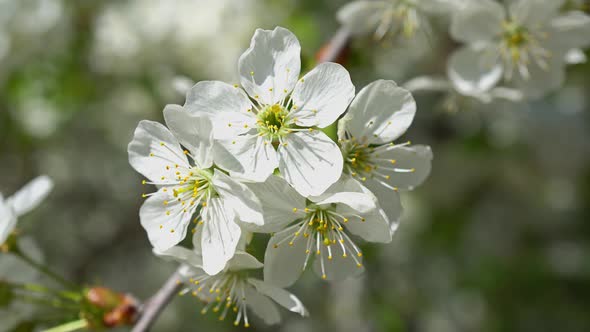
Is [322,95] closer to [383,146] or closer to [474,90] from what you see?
[383,146]

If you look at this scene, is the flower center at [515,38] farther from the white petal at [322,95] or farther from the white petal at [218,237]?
the white petal at [218,237]

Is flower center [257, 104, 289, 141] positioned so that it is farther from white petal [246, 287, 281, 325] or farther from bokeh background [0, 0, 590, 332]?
bokeh background [0, 0, 590, 332]

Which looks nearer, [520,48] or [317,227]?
[317,227]

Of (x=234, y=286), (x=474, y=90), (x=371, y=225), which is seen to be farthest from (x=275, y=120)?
(x=474, y=90)

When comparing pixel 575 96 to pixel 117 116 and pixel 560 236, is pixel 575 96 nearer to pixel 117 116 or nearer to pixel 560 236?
pixel 560 236

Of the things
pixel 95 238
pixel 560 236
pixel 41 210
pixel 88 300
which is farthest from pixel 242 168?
pixel 560 236

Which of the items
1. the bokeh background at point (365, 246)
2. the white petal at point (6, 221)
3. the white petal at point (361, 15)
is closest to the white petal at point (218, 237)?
the white petal at point (6, 221)
